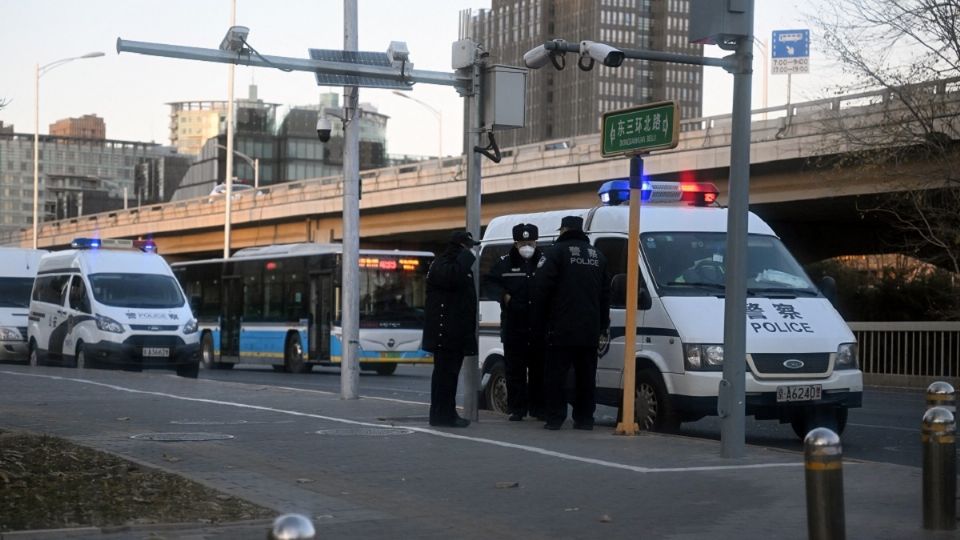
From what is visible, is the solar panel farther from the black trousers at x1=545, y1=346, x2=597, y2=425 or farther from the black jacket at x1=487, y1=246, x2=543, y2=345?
the black trousers at x1=545, y1=346, x2=597, y2=425

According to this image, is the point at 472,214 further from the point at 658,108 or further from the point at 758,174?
the point at 758,174

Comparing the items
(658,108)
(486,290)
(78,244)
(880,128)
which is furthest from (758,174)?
(658,108)

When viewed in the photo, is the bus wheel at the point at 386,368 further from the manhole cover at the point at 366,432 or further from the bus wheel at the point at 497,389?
the manhole cover at the point at 366,432

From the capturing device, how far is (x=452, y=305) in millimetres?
13344

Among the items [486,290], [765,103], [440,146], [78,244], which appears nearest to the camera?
[486,290]

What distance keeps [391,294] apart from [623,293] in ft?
66.0

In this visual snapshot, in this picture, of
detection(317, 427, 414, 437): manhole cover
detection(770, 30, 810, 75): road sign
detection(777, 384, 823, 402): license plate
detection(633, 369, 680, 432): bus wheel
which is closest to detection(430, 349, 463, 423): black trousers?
detection(317, 427, 414, 437): manhole cover

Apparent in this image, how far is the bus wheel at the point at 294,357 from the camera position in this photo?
34.1 metres

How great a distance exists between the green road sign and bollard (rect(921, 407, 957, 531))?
15.1ft

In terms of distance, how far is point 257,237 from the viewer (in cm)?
6969

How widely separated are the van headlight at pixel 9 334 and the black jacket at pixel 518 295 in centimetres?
2162

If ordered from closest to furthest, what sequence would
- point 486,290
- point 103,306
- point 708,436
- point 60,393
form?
point 708,436 → point 486,290 → point 60,393 → point 103,306

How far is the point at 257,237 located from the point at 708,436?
57089 millimetres

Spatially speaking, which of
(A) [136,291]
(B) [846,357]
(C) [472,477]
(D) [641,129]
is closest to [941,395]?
(C) [472,477]
